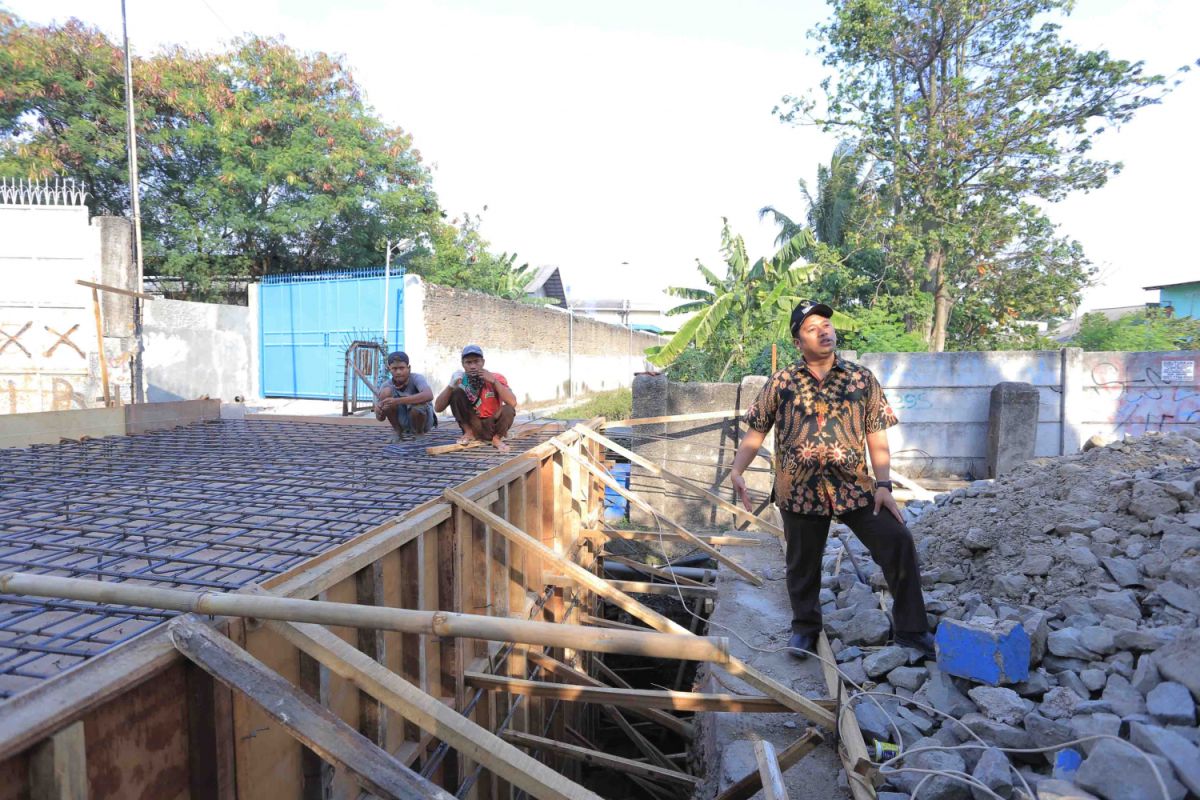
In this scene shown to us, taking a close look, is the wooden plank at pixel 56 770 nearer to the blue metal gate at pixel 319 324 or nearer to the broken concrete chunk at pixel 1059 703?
the broken concrete chunk at pixel 1059 703

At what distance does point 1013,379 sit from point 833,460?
25.0 ft

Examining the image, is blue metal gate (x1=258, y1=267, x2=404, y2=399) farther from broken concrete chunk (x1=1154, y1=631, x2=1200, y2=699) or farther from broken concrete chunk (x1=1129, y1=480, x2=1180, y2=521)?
broken concrete chunk (x1=1154, y1=631, x2=1200, y2=699)

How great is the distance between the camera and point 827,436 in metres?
3.36

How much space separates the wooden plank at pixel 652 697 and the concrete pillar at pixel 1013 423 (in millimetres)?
7454

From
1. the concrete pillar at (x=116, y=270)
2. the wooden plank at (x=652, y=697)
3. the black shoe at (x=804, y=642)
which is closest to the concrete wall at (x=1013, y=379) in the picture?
the black shoe at (x=804, y=642)

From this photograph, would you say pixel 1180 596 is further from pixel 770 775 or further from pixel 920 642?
pixel 770 775

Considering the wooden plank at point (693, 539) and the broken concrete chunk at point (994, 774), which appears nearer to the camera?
the broken concrete chunk at point (994, 774)

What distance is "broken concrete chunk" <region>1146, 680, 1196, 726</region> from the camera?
241cm

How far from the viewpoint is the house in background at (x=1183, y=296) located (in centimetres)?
2356

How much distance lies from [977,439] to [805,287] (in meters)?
5.41

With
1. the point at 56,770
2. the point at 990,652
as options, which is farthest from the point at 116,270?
the point at 990,652

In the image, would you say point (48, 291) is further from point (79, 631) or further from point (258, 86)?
point (79, 631)

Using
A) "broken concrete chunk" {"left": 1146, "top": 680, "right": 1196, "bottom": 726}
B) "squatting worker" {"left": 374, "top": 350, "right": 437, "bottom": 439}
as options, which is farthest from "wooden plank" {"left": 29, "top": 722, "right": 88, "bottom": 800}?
"squatting worker" {"left": 374, "top": 350, "right": 437, "bottom": 439}

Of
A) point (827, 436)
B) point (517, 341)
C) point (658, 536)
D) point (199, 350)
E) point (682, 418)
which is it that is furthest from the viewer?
point (517, 341)
